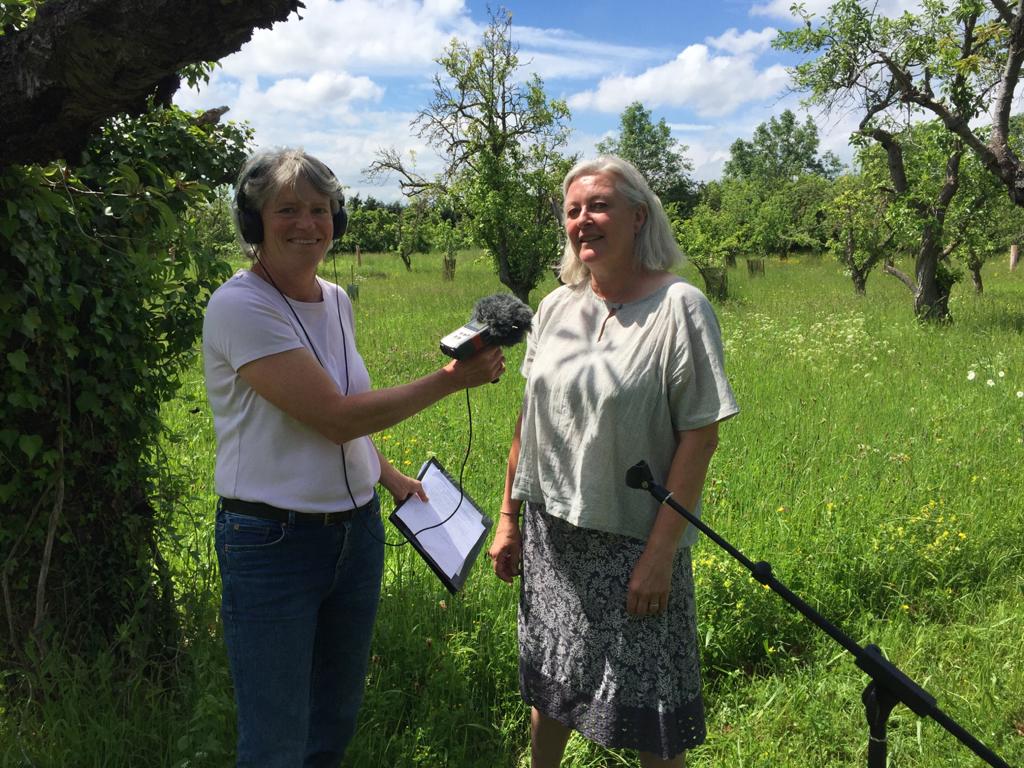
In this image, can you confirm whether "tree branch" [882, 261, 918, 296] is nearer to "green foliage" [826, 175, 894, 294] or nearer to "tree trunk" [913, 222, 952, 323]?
"tree trunk" [913, 222, 952, 323]

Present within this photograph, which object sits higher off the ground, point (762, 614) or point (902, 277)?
point (902, 277)

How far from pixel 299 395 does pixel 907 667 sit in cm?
280

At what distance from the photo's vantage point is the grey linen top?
6.44 feet

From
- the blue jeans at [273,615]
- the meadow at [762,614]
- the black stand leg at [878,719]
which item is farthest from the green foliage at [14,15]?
the black stand leg at [878,719]

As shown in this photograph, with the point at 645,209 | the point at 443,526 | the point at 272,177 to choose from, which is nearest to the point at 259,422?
the point at 272,177

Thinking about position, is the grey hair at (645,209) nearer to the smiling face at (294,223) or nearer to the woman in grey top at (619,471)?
the woman in grey top at (619,471)

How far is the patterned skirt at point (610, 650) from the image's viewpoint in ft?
6.64

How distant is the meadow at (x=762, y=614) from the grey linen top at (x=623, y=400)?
3.90ft

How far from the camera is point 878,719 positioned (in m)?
1.21

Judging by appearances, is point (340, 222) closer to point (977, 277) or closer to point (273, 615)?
point (273, 615)

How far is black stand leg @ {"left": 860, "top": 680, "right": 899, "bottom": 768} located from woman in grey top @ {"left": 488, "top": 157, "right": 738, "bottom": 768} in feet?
2.53

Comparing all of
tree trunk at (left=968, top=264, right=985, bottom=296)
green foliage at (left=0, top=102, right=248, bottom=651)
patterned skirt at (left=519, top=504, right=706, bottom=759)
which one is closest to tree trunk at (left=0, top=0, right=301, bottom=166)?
green foliage at (left=0, top=102, right=248, bottom=651)

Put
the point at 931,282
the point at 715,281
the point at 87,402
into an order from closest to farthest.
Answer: the point at 87,402 < the point at 931,282 < the point at 715,281

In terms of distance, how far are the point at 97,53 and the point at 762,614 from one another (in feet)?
10.6
